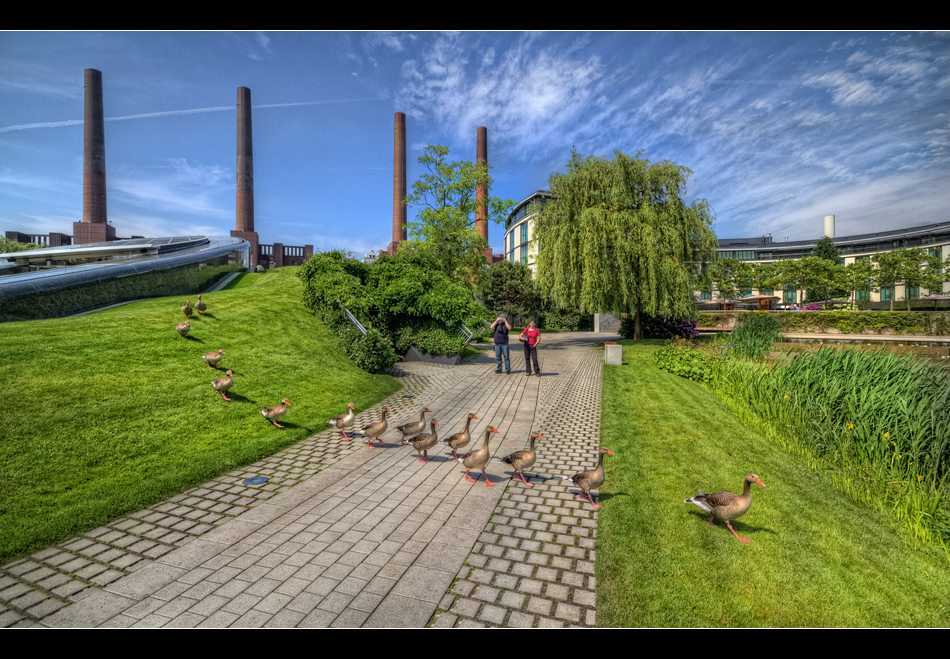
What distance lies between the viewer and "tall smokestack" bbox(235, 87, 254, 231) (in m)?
47.8

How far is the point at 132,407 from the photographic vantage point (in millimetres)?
7719

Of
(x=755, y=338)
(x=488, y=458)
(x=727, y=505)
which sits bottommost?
(x=727, y=505)

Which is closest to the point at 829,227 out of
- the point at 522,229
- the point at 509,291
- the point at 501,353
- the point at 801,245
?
the point at 801,245

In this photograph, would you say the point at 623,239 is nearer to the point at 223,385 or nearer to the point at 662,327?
the point at 662,327

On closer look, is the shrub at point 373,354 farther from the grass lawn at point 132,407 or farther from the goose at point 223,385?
the goose at point 223,385

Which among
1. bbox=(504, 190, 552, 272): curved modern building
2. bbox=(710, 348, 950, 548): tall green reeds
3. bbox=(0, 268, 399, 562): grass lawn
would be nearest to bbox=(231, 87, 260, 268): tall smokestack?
bbox=(504, 190, 552, 272): curved modern building

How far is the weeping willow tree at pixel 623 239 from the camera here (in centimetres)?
2000

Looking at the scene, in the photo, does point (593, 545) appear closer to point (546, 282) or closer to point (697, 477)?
point (697, 477)

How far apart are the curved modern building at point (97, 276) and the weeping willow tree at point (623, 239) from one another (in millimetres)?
17056

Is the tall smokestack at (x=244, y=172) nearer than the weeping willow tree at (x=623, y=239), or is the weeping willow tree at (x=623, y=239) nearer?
the weeping willow tree at (x=623, y=239)

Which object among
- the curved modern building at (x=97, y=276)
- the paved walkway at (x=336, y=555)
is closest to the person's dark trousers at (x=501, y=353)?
the paved walkway at (x=336, y=555)

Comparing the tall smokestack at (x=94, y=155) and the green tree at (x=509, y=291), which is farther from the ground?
the tall smokestack at (x=94, y=155)

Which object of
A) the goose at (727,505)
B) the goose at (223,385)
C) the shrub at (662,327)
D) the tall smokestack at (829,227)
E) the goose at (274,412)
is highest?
the tall smokestack at (829,227)

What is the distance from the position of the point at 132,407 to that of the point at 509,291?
109ft
